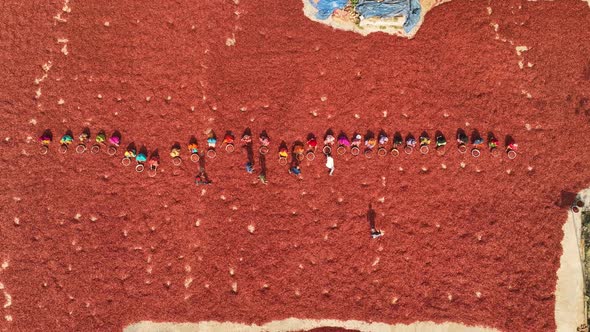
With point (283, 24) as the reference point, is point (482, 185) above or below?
below

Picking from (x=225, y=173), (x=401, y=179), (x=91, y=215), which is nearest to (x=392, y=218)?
(x=401, y=179)

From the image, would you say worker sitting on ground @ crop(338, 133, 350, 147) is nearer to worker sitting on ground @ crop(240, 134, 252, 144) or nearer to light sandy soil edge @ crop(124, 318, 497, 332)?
worker sitting on ground @ crop(240, 134, 252, 144)

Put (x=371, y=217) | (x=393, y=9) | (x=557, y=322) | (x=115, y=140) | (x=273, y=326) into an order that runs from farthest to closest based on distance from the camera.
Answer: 1. (x=393, y=9)
2. (x=115, y=140)
3. (x=371, y=217)
4. (x=273, y=326)
5. (x=557, y=322)

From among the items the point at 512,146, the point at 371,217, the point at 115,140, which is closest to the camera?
the point at 512,146

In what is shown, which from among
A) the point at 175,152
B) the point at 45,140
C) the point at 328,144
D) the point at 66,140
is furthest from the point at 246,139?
the point at 45,140

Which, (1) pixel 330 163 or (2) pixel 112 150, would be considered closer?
(1) pixel 330 163

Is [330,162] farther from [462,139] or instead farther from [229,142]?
[462,139]

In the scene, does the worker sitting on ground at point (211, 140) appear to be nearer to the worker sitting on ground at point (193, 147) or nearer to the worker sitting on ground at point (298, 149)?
the worker sitting on ground at point (193, 147)

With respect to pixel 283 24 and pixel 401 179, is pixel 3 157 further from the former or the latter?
pixel 401 179
